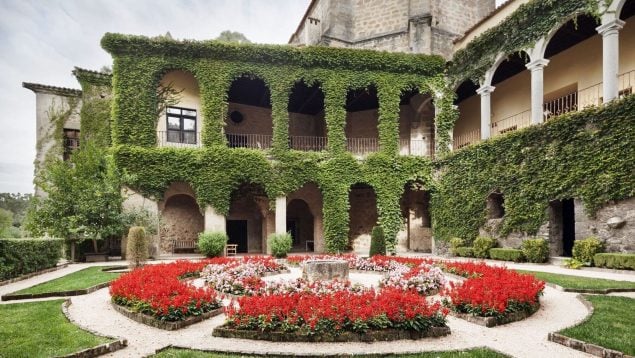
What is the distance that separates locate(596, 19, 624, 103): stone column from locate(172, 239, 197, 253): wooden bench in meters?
20.4

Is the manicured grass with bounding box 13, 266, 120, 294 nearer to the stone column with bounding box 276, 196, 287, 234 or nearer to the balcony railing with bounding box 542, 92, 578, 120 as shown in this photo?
the stone column with bounding box 276, 196, 287, 234

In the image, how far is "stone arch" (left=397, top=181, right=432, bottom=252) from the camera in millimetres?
24688

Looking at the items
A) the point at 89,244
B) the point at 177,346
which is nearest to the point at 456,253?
the point at 177,346

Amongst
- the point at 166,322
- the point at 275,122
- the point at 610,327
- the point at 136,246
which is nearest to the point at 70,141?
the point at 275,122

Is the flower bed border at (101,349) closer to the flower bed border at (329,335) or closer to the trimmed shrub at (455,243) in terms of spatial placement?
the flower bed border at (329,335)

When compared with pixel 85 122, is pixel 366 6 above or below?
above

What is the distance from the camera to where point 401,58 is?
22.2 metres

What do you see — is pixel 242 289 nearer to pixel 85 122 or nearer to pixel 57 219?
pixel 57 219

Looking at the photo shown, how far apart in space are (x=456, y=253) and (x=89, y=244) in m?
17.5

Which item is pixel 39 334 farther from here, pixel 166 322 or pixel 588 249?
pixel 588 249

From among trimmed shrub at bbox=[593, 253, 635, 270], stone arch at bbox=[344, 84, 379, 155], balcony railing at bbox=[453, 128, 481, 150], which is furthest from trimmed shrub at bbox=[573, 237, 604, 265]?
stone arch at bbox=[344, 84, 379, 155]

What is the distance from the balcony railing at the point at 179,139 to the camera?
2116cm

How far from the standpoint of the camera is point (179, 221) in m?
23.2

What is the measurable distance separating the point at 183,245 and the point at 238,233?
3361 mm
